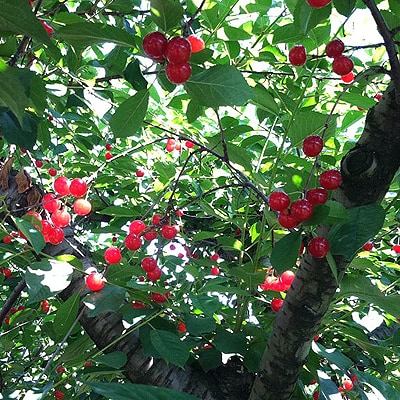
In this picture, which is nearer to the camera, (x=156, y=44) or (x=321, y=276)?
(x=156, y=44)

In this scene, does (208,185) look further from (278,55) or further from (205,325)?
(205,325)

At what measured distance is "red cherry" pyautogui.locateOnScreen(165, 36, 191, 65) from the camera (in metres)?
0.75

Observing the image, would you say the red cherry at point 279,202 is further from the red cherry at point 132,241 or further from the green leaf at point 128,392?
the green leaf at point 128,392

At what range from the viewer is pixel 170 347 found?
Answer: 109 centimetres

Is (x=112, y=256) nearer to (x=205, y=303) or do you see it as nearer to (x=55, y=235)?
(x=55, y=235)

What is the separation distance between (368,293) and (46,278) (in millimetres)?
718

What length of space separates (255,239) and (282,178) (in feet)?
0.97

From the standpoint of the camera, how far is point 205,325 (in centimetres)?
113

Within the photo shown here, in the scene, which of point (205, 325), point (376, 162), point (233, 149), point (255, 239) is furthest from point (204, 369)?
point (376, 162)

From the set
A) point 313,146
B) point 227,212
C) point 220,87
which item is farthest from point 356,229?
point 227,212

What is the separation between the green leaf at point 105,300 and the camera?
3.64ft

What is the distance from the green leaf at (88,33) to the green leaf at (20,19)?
0.95 ft

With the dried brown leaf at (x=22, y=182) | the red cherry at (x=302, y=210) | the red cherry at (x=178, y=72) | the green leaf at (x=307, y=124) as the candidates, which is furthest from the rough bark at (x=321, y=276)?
the dried brown leaf at (x=22, y=182)

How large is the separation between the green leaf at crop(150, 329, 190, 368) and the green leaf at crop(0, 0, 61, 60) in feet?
2.62
